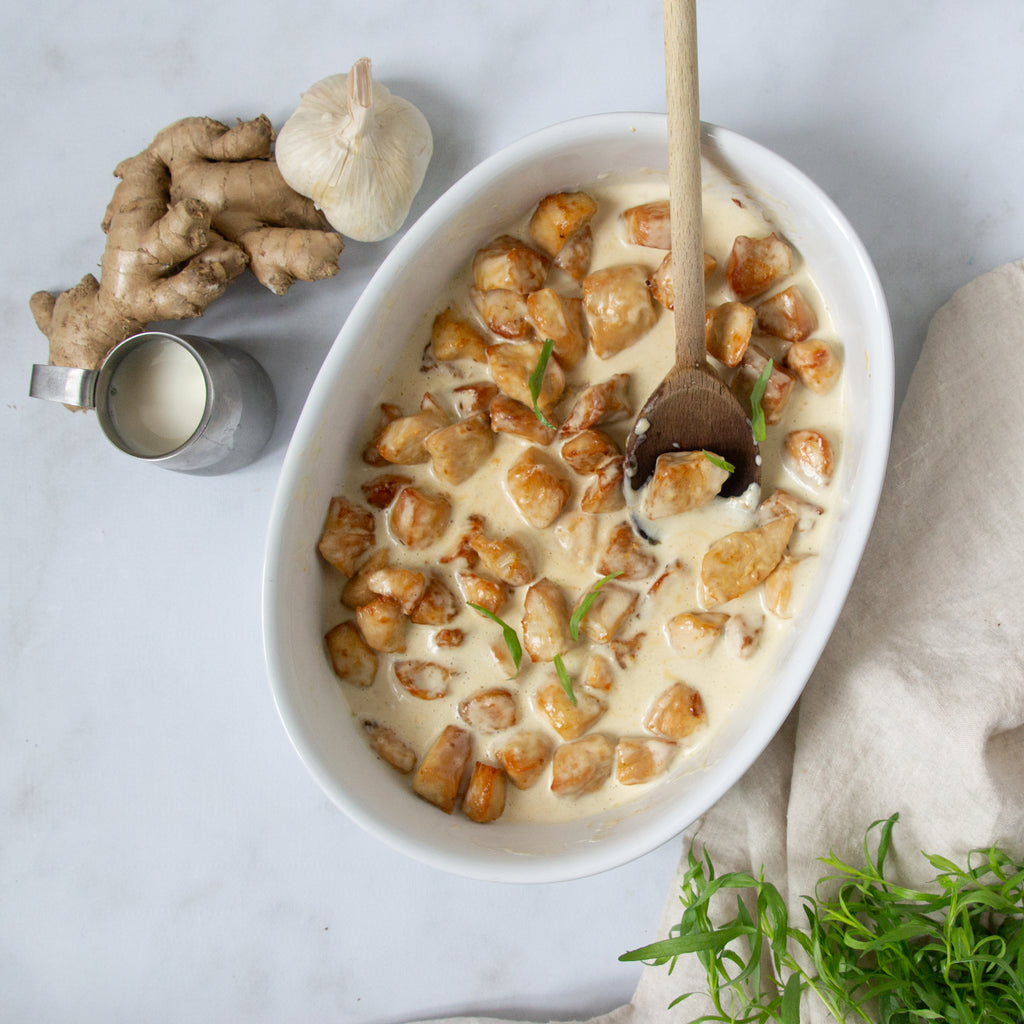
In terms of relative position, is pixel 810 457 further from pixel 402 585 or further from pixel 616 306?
pixel 402 585

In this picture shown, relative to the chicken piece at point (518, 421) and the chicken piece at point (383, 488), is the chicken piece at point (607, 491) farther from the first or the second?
the chicken piece at point (383, 488)

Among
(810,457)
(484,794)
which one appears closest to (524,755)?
(484,794)

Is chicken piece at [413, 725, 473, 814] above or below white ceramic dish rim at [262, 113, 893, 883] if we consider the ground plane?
below

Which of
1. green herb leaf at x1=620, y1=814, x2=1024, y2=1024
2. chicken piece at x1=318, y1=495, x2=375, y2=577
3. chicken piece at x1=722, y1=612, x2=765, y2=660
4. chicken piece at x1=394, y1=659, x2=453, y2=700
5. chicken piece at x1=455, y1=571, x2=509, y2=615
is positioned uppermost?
chicken piece at x1=318, y1=495, x2=375, y2=577

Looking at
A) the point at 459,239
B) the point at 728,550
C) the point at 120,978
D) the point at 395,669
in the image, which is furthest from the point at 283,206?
the point at 120,978

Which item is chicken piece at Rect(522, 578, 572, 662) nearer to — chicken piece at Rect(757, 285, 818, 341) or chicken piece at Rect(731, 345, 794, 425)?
chicken piece at Rect(731, 345, 794, 425)

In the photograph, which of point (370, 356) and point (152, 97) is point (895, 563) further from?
point (152, 97)

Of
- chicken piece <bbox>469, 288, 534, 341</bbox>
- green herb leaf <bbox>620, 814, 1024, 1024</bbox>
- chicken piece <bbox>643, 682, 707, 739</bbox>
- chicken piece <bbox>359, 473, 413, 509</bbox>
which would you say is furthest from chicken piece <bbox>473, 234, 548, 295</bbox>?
green herb leaf <bbox>620, 814, 1024, 1024</bbox>
